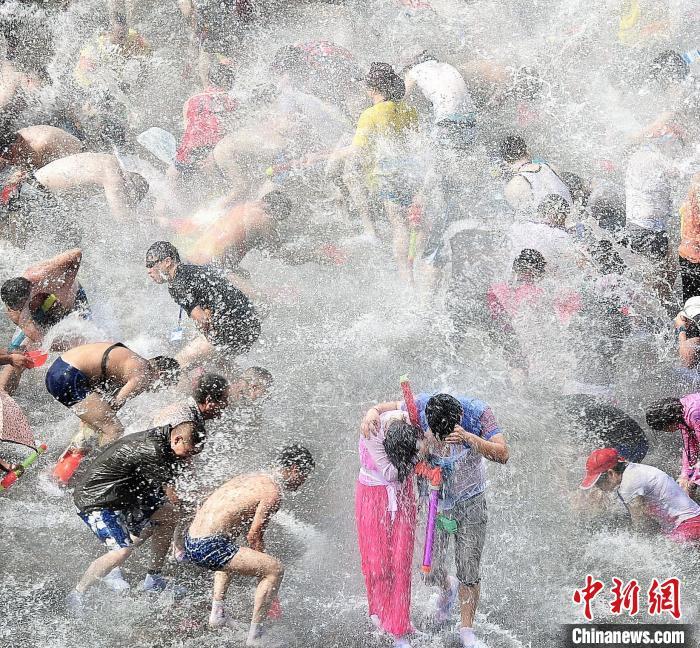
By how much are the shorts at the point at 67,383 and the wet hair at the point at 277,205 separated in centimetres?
190

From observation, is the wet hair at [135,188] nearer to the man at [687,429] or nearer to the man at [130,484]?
the man at [130,484]

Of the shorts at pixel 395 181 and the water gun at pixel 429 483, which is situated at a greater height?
the shorts at pixel 395 181

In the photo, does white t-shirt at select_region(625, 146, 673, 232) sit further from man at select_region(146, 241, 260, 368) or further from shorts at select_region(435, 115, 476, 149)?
man at select_region(146, 241, 260, 368)

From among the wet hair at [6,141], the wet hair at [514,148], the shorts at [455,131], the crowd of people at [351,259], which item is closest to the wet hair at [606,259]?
the crowd of people at [351,259]

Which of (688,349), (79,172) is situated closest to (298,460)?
(688,349)

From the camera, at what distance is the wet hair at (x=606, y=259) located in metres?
5.58

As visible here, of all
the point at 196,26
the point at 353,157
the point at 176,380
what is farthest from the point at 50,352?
the point at 196,26

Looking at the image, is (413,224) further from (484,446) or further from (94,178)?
(484,446)

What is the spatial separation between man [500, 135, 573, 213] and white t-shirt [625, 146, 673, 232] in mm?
438

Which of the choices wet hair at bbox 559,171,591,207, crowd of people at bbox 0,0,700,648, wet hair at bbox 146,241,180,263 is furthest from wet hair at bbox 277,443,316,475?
wet hair at bbox 559,171,591,207

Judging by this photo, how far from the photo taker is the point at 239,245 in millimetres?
5801

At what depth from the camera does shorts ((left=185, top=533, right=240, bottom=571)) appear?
4023mm

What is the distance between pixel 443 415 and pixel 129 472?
1.61 meters

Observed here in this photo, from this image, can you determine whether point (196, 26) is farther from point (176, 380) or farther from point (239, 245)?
point (176, 380)
